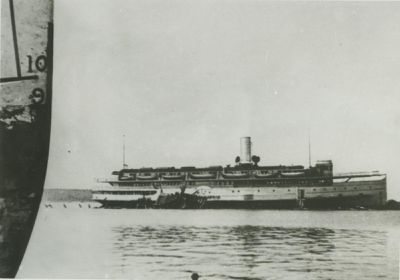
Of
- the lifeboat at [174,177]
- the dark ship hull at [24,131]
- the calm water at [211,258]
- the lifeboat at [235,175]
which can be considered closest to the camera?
the dark ship hull at [24,131]

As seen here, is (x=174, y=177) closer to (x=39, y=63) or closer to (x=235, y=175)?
(x=235, y=175)

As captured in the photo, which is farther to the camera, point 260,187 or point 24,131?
point 260,187

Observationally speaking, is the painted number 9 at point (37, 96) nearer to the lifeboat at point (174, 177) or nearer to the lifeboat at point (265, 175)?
the lifeboat at point (265, 175)

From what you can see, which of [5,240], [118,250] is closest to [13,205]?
[5,240]

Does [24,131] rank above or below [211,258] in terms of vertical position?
above

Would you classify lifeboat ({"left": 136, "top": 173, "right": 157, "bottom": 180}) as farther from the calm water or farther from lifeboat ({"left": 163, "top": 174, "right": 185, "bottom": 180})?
the calm water

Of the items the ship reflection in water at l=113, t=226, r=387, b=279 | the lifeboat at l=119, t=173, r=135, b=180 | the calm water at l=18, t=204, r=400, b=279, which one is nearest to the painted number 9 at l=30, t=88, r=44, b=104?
the calm water at l=18, t=204, r=400, b=279

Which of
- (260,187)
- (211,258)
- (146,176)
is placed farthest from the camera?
(146,176)

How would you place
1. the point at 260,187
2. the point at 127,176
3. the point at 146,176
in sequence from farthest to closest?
the point at 127,176 → the point at 146,176 → the point at 260,187

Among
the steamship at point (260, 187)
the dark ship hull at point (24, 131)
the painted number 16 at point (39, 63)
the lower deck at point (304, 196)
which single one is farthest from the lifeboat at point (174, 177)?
the painted number 16 at point (39, 63)

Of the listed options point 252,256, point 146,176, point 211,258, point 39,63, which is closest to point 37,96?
point 39,63
